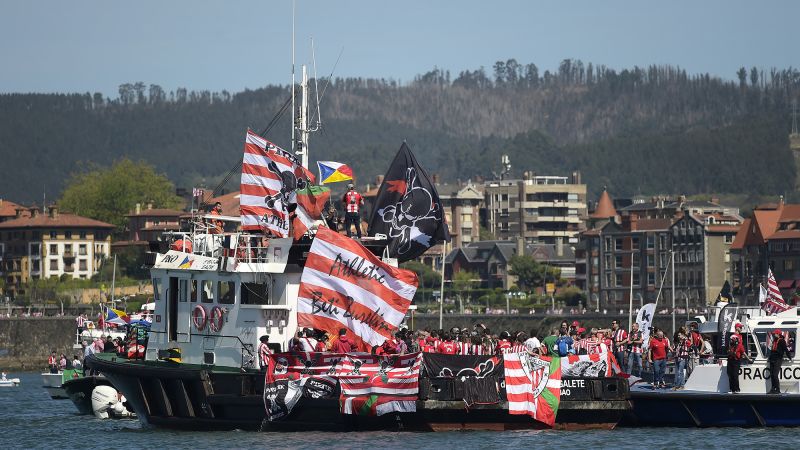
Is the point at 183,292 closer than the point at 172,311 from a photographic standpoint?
Yes

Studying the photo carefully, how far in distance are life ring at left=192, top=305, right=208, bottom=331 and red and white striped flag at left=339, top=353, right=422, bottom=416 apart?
5.12 meters

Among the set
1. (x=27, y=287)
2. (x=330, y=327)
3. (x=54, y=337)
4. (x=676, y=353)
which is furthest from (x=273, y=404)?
(x=27, y=287)

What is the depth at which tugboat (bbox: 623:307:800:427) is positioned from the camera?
3734 cm

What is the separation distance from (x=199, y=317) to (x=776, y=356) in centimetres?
1362

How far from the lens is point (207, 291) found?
3944 cm

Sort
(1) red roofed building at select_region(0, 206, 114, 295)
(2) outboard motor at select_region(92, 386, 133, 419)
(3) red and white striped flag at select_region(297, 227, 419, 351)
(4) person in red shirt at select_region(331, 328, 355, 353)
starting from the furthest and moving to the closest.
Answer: (1) red roofed building at select_region(0, 206, 114, 295) → (2) outboard motor at select_region(92, 386, 133, 419) → (3) red and white striped flag at select_region(297, 227, 419, 351) → (4) person in red shirt at select_region(331, 328, 355, 353)

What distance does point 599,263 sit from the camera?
587 ft

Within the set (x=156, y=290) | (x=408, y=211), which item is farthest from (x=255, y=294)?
(x=408, y=211)

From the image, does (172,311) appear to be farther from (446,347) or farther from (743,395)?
(743,395)

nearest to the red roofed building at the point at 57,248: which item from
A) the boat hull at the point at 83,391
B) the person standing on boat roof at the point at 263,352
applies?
the boat hull at the point at 83,391

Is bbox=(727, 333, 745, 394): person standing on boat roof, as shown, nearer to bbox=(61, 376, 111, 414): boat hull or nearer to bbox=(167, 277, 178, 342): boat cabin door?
bbox=(167, 277, 178, 342): boat cabin door

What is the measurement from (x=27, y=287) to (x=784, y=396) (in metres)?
148

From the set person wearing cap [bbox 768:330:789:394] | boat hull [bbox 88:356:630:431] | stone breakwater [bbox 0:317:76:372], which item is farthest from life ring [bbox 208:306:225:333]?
stone breakwater [bbox 0:317:76:372]

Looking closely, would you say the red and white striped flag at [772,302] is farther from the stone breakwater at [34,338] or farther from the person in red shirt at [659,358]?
the stone breakwater at [34,338]
